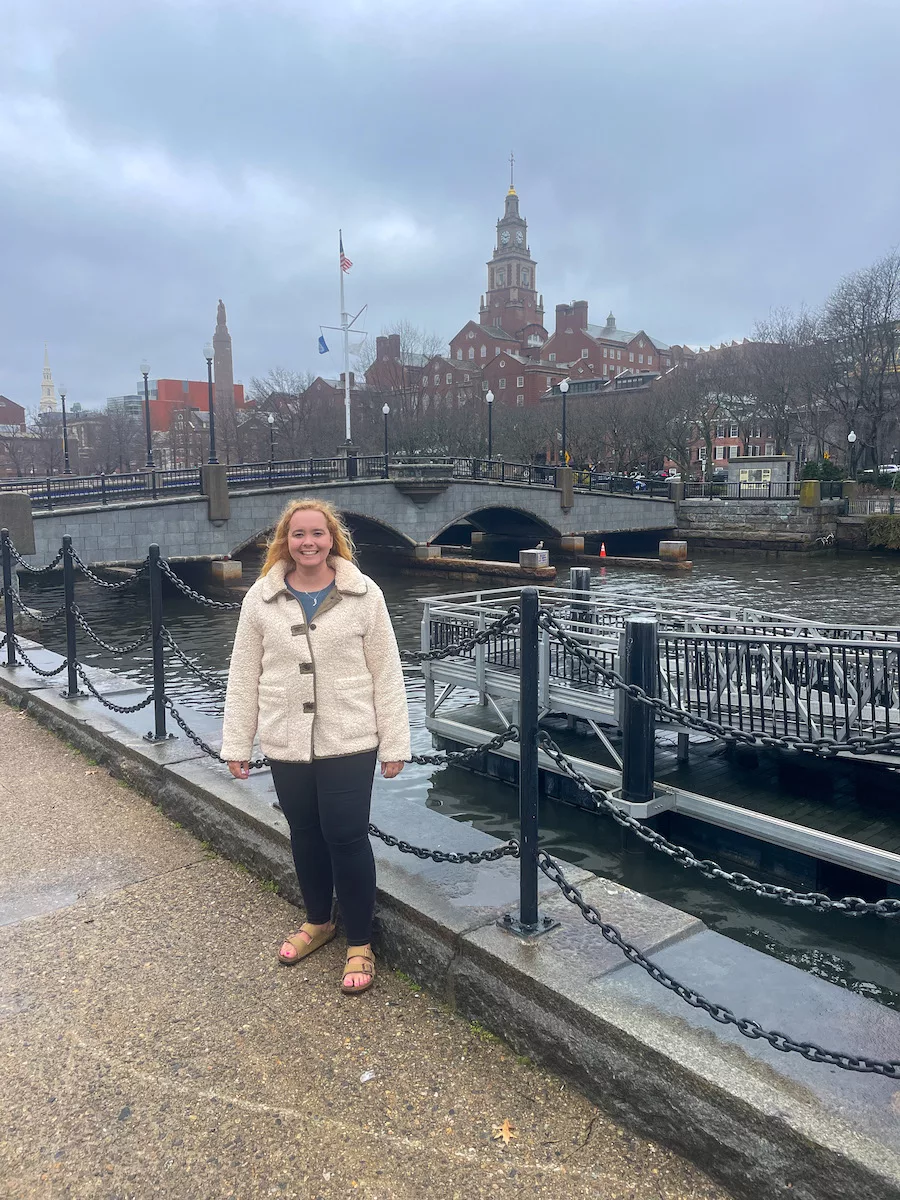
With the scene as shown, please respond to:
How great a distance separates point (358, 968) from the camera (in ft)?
11.2

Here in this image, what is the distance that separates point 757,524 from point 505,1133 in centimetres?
4149

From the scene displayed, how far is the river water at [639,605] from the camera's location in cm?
686

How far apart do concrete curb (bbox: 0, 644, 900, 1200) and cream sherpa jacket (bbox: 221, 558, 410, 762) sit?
78 centimetres

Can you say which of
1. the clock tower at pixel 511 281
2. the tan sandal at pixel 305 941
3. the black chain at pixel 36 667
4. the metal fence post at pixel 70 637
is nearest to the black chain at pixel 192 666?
the metal fence post at pixel 70 637

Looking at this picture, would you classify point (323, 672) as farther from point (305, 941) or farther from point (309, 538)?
point (305, 941)

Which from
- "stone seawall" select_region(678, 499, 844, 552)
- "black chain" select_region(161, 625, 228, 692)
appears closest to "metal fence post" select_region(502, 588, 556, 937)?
"black chain" select_region(161, 625, 228, 692)

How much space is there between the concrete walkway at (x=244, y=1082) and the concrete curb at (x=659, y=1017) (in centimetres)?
11

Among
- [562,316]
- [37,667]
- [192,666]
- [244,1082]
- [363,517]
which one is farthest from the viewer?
[562,316]

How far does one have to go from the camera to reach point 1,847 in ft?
16.4

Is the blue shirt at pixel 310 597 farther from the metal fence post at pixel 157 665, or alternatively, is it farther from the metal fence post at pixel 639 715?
the metal fence post at pixel 639 715

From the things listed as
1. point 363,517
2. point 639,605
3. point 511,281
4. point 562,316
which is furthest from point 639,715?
point 511,281

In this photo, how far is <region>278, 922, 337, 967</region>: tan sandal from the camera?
11.8 feet

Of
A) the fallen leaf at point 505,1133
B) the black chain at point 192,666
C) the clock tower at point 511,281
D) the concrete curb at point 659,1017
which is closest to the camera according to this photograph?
the concrete curb at point 659,1017

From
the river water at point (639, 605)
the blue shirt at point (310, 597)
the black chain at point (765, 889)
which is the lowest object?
the river water at point (639, 605)
